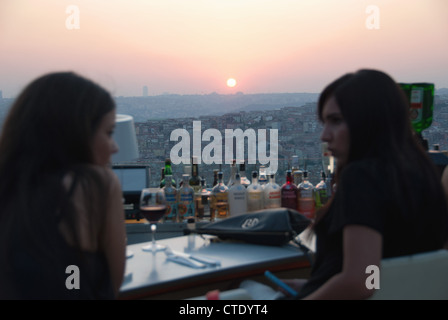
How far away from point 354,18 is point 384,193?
2350mm

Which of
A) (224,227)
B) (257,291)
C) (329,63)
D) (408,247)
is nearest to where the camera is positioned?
(408,247)

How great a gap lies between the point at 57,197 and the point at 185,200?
46.9 inches

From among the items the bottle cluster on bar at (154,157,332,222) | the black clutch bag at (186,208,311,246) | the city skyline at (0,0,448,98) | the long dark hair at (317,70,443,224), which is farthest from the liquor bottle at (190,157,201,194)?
the long dark hair at (317,70,443,224)

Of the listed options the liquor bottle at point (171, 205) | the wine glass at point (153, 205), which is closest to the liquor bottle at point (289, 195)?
the liquor bottle at point (171, 205)

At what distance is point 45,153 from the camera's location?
0.96 m

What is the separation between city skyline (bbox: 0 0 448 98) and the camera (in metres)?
2.96

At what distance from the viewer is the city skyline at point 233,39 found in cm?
296

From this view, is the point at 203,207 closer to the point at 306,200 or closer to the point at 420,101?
the point at 306,200

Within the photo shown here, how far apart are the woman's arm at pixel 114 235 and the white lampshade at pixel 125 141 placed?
4.17ft

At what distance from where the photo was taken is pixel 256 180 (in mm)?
2139

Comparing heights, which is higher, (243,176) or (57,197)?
(57,197)

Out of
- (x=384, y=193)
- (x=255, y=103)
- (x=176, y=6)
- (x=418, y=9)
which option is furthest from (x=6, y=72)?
(x=418, y=9)

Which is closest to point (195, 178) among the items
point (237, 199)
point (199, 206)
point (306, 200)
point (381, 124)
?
point (199, 206)

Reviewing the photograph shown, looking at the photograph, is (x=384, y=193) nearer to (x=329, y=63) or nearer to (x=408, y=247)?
(x=408, y=247)
